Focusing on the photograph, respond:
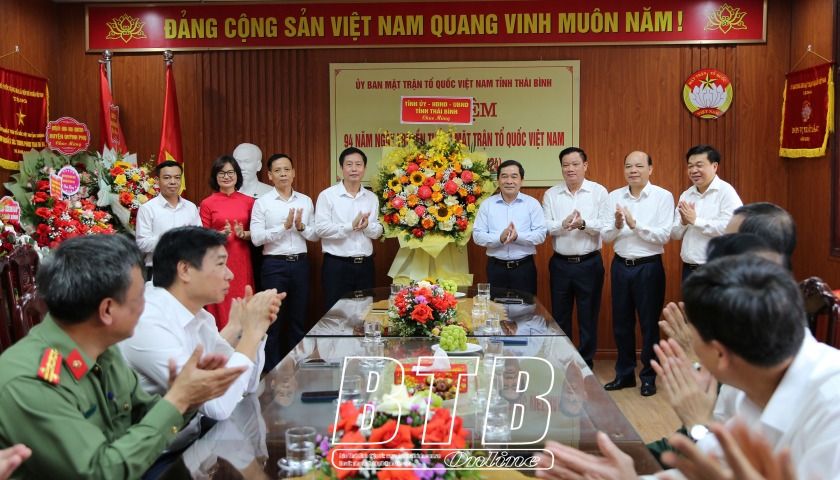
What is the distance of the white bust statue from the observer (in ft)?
17.1

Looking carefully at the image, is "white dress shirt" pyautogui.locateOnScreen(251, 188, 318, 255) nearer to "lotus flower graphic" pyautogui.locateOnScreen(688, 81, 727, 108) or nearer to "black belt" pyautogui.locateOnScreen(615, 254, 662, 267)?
"black belt" pyautogui.locateOnScreen(615, 254, 662, 267)

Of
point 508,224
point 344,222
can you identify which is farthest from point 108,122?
point 508,224

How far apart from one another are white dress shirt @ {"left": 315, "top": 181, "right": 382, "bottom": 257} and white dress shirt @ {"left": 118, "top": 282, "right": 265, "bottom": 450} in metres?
2.59

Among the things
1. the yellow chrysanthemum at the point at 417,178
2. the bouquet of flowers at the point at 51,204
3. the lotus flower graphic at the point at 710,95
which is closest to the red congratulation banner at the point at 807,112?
the lotus flower graphic at the point at 710,95

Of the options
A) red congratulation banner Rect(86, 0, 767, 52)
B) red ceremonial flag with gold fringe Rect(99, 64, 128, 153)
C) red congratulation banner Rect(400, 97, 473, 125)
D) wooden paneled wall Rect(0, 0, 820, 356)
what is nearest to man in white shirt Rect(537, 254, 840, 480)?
red congratulation banner Rect(400, 97, 473, 125)

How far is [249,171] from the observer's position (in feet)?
17.1

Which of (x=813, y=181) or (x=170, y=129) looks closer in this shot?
(x=813, y=181)

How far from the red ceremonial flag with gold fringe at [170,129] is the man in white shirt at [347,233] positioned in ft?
4.29

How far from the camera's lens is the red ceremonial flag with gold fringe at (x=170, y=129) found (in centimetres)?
508

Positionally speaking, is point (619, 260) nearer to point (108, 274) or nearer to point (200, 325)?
point (200, 325)

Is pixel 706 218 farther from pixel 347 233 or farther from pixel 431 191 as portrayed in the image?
pixel 347 233

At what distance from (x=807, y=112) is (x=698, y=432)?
14.0ft

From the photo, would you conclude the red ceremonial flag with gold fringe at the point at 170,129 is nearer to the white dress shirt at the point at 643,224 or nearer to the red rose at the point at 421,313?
the red rose at the point at 421,313

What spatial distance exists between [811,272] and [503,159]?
102 inches
